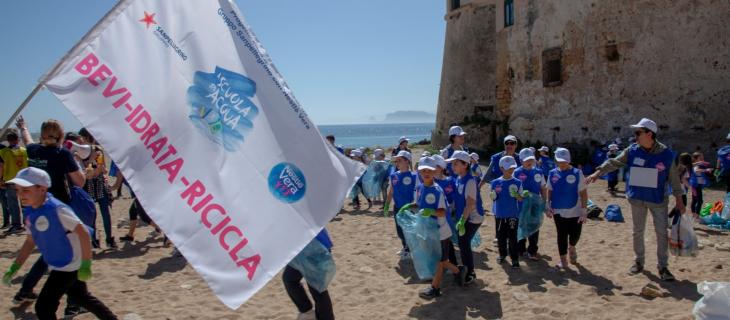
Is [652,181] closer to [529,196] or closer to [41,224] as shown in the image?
→ [529,196]

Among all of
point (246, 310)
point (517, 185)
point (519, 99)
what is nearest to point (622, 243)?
point (517, 185)

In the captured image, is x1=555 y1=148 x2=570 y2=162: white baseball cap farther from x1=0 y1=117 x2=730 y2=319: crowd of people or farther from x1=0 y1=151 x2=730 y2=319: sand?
x1=0 y1=151 x2=730 y2=319: sand

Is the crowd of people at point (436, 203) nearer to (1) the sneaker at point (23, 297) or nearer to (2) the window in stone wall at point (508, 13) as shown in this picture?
(1) the sneaker at point (23, 297)

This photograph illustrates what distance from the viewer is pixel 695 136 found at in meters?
14.8

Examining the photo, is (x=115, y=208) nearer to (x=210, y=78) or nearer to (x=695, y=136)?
(x=210, y=78)

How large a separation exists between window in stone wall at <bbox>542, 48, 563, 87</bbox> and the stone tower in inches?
241

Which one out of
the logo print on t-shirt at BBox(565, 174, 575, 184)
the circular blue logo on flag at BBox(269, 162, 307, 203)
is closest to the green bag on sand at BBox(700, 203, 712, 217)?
the logo print on t-shirt at BBox(565, 174, 575, 184)

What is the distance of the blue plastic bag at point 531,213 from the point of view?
270 inches

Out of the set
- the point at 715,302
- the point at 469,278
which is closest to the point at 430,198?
the point at 469,278

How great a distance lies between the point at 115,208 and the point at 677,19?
51.4 feet

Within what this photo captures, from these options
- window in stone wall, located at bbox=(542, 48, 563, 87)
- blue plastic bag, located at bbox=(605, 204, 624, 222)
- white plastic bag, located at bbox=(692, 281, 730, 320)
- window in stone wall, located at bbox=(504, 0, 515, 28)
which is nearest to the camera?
white plastic bag, located at bbox=(692, 281, 730, 320)

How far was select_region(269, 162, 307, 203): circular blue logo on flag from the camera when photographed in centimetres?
319

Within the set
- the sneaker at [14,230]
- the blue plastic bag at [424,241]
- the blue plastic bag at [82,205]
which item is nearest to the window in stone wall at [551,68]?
the blue plastic bag at [424,241]

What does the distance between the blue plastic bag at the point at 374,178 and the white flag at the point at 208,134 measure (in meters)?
7.70
